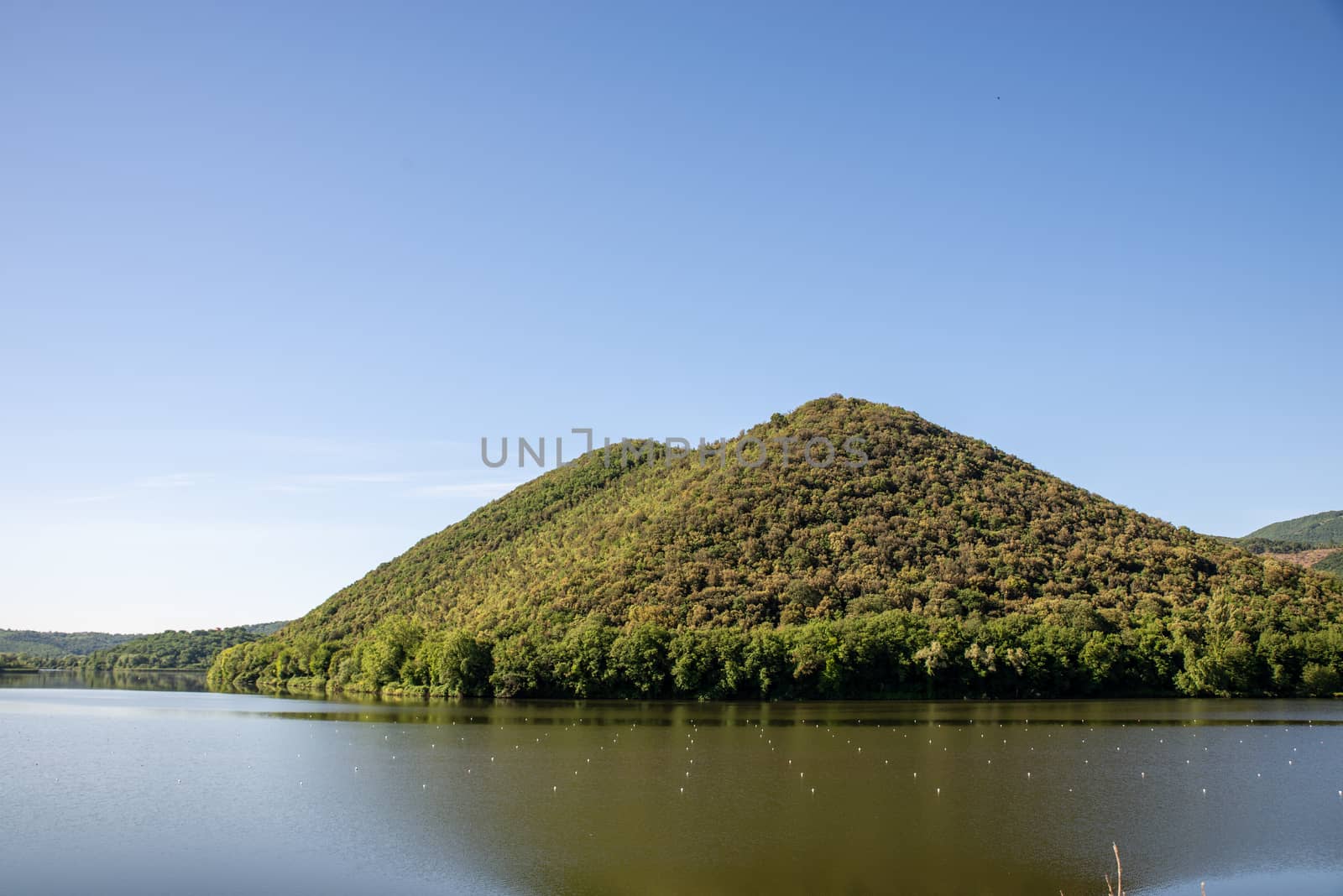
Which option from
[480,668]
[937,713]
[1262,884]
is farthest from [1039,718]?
[480,668]

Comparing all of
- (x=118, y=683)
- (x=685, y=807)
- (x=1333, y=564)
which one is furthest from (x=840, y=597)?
(x=118, y=683)

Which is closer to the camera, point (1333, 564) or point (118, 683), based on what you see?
point (118, 683)

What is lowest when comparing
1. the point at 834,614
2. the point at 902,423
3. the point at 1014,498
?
the point at 834,614

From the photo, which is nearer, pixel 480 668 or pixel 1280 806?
pixel 1280 806

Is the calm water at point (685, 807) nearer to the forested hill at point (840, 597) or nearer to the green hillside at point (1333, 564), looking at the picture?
the forested hill at point (840, 597)

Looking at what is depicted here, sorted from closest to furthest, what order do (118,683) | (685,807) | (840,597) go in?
(685,807)
(840,597)
(118,683)

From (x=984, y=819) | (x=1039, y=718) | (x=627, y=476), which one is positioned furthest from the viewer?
(x=627, y=476)

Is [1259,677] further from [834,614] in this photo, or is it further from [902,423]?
[902,423]

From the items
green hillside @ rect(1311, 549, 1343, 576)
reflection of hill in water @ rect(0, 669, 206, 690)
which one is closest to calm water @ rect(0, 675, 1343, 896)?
reflection of hill in water @ rect(0, 669, 206, 690)

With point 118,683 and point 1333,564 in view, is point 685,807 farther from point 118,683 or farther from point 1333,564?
point 1333,564
